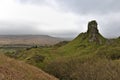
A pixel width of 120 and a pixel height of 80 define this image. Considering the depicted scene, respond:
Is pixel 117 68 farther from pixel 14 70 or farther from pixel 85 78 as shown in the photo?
pixel 14 70

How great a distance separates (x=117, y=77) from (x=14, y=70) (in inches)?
2015

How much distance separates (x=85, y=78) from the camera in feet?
343

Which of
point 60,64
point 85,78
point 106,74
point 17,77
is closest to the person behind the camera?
point 17,77

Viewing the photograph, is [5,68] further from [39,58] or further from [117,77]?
[39,58]

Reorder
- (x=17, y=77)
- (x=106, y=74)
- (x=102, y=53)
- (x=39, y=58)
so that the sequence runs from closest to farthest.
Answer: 1. (x=17, y=77)
2. (x=106, y=74)
3. (x=102, y=53)
4. (x=39, y=58)

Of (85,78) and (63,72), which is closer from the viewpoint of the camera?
(85,78)

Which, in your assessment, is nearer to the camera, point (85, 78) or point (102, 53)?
point (85, 78)

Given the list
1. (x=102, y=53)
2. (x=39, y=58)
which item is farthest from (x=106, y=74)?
(x=39, y=58)

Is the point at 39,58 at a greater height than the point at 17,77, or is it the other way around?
the point at 17,77

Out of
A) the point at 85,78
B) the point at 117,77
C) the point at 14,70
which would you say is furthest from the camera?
the point at 85,78

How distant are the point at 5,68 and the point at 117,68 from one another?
2530 inches

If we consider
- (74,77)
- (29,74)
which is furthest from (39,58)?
(29,74)

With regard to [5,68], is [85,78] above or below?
below

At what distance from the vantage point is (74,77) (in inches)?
4621
